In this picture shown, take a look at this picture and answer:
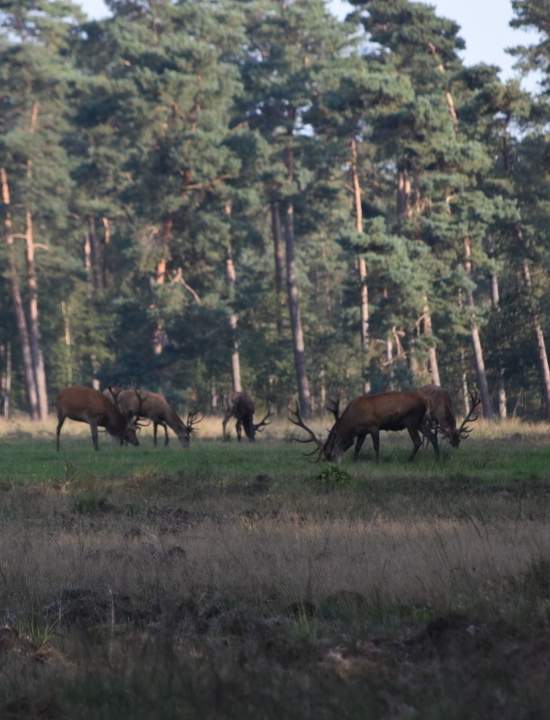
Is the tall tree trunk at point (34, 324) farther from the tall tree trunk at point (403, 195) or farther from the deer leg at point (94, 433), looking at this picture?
the deer leg at point (94, 433)

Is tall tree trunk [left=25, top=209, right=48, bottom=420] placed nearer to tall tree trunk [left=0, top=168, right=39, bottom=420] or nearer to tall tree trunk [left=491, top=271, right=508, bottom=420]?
tall tree trunk [left=0, top=168, right=39, bottom=420]

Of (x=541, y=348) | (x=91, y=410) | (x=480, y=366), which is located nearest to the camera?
(x=91, y=410)

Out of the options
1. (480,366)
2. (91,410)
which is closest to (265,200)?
(480,366)

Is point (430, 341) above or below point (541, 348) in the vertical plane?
above

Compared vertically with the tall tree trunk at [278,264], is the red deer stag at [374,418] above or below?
below

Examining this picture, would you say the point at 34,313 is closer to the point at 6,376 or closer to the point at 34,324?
the point at 34,324

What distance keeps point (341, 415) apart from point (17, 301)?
3505 cm

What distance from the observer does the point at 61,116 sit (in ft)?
221

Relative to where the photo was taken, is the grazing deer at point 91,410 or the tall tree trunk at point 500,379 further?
the tall tree trunk at point 500,379

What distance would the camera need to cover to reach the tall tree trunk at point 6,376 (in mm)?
64119

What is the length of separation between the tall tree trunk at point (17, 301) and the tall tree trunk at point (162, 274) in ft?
19.1

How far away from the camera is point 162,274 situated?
54250 mm

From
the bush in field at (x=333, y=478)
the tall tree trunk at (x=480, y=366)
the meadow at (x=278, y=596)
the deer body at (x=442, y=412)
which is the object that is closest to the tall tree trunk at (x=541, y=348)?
the tall tree trunk at (x=480, y=366)

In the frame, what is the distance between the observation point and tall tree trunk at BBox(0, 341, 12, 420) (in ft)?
210
